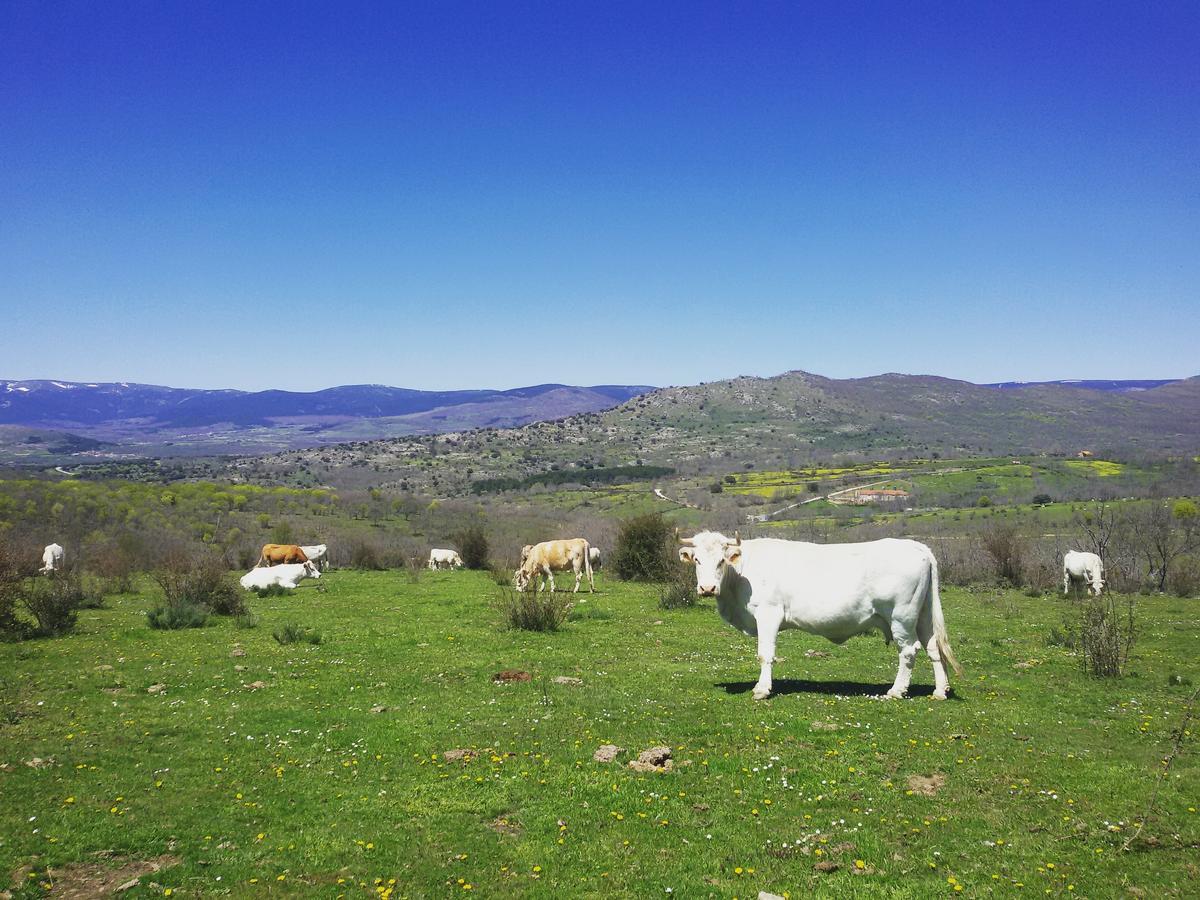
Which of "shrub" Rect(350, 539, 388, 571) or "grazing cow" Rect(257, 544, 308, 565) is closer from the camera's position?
"grazing cow" Rect(257, 544, 308, 565)

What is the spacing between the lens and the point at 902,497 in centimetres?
9562

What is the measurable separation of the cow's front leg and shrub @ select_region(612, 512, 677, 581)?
20.5 metres

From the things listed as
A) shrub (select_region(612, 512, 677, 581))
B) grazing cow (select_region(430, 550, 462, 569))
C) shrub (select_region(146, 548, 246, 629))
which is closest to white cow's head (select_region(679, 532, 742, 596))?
shrub (select_region(146, 548, 246, 629))

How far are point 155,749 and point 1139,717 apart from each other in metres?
15.5

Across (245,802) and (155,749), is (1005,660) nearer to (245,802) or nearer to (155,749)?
(245,802)

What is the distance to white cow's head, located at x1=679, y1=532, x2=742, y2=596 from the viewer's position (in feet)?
41.9

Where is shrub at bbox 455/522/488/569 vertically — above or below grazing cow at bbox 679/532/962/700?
below

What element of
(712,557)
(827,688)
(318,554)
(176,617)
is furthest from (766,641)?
(318,554)

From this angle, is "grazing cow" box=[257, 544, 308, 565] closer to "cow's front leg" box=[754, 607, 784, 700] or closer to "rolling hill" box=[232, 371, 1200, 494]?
"cow's front leg" box=[754, 607, 784, 700]

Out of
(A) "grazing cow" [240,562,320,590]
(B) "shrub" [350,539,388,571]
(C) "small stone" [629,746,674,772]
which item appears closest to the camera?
(C) "small stone" [629,746,674,772]

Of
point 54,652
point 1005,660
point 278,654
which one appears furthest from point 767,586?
point 54,652

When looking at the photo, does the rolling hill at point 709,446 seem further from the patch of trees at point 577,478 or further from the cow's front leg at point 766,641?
the cow's front leg at point 766,641

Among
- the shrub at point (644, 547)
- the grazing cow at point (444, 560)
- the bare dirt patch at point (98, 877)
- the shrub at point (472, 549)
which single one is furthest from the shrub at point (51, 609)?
the grazing cow at point (444, 560)

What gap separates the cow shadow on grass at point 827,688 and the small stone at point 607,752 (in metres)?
3.77
